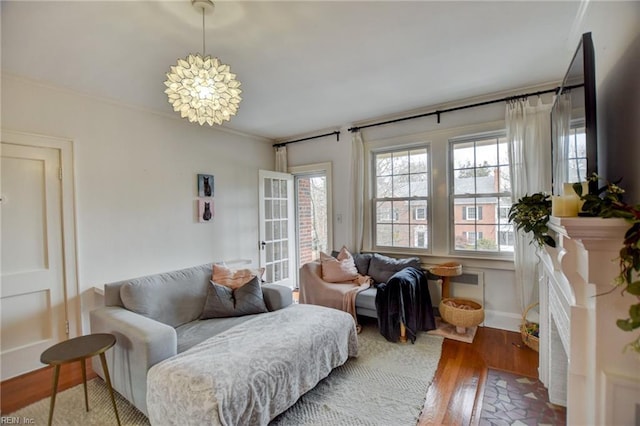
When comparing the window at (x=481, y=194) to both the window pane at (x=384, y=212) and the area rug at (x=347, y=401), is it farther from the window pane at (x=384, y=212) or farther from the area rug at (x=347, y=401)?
the area rug at (x=347, y=401)

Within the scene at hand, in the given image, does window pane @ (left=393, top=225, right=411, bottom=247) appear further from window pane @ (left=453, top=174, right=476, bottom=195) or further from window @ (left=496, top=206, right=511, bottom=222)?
window @ (left=496, top=206, right=511, bottom=222)

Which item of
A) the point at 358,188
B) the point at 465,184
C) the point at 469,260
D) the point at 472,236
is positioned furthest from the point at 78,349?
the point at 465,184

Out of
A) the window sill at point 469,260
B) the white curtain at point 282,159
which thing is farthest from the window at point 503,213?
the white curtain at point 282,159

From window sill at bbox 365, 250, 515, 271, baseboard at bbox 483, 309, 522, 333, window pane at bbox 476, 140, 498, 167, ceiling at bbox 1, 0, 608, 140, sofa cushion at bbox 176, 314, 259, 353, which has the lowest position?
baseboard at bbox 483, 309, 522, 333

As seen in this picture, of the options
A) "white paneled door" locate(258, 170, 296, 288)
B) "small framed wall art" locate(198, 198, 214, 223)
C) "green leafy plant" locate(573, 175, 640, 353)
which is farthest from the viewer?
"white paneled door" locate(258, 170, 296, 288)

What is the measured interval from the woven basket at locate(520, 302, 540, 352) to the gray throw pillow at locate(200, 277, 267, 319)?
7.96 ft

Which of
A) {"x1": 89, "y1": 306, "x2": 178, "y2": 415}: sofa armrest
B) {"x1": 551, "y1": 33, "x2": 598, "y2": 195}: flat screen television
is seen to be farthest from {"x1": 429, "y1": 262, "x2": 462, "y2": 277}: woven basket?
{"x1": 89, "y1": 306, "x2": 178, "y2": 415}: sofa armrest

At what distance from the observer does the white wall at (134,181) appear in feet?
8.76

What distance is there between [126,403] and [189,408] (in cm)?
93

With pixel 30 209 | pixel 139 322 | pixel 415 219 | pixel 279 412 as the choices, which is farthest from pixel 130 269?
pixel 415 219

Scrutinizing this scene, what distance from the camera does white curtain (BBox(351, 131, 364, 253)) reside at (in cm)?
394

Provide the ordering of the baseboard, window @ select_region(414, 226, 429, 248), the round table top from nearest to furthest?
the round table top
the baseboard
window @ select_region(414, 226, 429, 248)

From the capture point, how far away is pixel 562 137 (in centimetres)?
186

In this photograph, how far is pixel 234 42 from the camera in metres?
2.07
